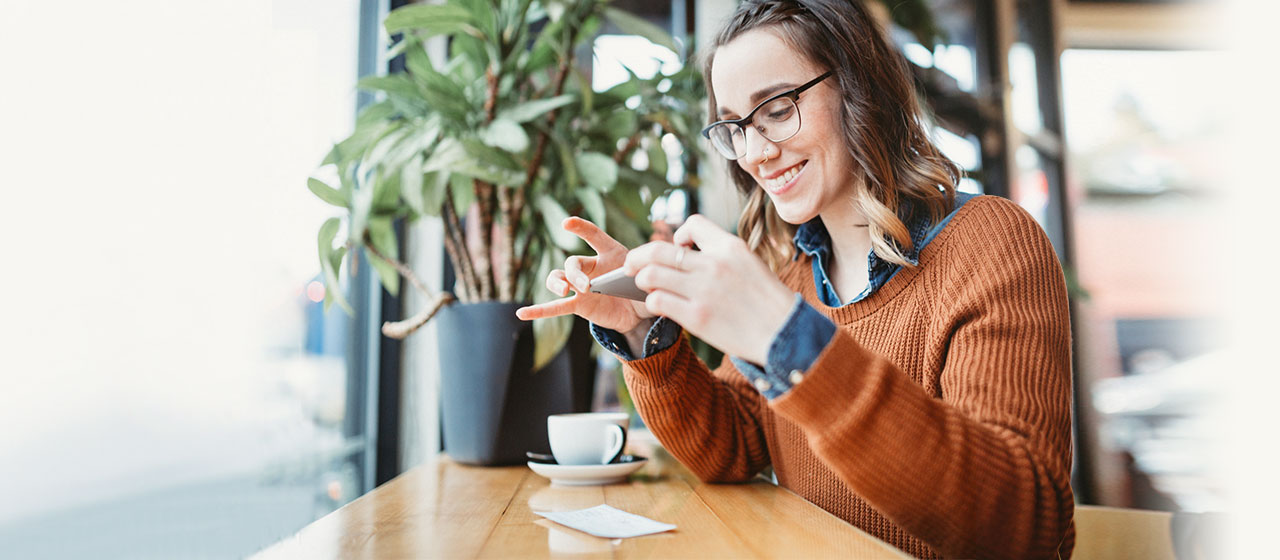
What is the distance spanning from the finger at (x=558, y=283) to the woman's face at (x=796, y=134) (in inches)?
12.2

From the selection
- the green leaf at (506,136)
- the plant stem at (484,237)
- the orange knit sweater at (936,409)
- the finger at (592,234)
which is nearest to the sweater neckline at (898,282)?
the orange knit sweater at (936,409)

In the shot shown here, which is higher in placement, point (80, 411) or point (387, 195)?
point (387, 195)

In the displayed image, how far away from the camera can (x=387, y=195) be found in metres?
1.48

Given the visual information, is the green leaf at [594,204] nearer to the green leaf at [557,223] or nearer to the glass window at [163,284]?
the green leaf at [557,223]

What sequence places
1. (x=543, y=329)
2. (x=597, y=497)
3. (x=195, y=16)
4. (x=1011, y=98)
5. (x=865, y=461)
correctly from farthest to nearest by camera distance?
(x=1011, y=98) < (x=543, y=329) < (x=195, y=16) < (x=597, y=497) < (x=865, y=461)

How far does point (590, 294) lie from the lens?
3.37ft

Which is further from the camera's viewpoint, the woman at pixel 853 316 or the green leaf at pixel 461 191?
the green leaf at pixel 461 191

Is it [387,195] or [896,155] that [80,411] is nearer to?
[387,195]

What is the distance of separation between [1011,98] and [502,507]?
9.16 feet

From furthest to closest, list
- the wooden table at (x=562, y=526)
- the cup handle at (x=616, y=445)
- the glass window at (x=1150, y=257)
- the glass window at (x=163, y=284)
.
A: the glass window at (x=1150, y=257), the cup handle at (x=616, y=445), the glass window at (x=163, y=284), the wooden table at (x=562, y=526)

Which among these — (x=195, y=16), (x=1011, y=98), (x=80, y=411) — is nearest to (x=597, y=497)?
(x=80, y=411)

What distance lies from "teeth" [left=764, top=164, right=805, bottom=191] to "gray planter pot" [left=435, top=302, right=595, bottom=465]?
56 cm

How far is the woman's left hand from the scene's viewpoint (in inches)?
28.0

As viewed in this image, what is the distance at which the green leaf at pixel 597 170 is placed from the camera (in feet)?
4.57
